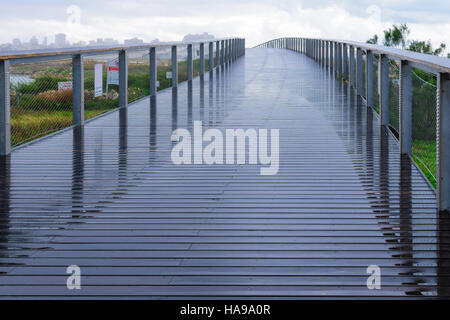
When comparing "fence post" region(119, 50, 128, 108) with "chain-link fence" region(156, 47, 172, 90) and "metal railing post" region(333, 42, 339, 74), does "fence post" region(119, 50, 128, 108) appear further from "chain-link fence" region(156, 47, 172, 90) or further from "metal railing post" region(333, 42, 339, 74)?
"metal railing post" region(333, 42, 339, 74)

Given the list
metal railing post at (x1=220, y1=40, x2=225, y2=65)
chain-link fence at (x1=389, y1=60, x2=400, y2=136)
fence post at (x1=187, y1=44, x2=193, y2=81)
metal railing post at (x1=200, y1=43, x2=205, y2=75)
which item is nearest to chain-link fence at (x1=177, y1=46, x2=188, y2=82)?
fence post at (x1=187, y1=44, x2=193, y2=81)

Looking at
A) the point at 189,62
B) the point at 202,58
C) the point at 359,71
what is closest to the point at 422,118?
the point at 359,71

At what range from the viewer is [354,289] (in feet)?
10.5

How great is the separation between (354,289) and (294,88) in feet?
36.7

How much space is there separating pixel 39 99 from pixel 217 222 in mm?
5129

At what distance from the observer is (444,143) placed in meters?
4.73

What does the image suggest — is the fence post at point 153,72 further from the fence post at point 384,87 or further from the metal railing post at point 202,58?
the fence post at point 384,87

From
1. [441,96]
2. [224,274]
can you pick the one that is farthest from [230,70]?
[224,274]

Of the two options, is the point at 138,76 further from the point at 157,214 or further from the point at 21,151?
the point at 157,214

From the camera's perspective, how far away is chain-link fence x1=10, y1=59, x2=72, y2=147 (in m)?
7.44

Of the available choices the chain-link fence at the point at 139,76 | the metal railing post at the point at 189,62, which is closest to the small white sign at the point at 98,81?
the chain-link fence at the point at 139,76

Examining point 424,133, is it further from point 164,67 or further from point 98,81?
point 164,67

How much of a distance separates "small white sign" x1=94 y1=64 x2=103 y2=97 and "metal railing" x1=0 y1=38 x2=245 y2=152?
10 centimetres
